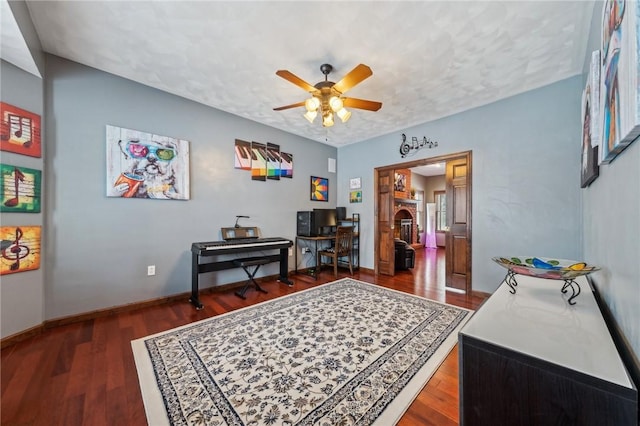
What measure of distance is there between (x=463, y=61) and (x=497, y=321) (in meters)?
2.52

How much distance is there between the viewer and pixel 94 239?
2500 millimetres

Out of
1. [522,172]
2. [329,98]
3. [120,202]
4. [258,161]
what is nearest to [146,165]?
[120,202]

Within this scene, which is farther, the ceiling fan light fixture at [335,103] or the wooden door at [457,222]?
the wooden door at [457,222]

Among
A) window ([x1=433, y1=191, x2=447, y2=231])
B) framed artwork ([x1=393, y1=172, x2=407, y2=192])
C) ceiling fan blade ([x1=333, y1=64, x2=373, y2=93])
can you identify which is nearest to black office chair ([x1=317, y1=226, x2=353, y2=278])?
ceiling fan blade ([x1=333, y1=64, x2=373, y2=93])

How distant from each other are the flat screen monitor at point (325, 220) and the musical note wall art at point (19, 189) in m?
3.39

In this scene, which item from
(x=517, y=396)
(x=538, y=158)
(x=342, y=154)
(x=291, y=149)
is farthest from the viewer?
(x=342, y=154)

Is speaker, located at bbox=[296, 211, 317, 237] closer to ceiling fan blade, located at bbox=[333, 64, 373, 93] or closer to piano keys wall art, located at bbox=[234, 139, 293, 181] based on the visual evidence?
piano keys wall art, located at bbox=[234, 139, 293, 181]

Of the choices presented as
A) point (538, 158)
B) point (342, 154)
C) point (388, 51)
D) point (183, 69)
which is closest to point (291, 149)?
point (342, 154)

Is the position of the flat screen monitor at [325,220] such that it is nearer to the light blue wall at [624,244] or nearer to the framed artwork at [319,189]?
the framed artwork at [319,189]

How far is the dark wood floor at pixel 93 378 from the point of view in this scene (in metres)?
1.30

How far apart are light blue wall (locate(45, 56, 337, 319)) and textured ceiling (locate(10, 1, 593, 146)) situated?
0.29m

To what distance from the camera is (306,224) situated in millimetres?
4309

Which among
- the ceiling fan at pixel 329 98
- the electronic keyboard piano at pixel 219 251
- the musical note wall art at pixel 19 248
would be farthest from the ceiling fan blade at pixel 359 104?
the musical note wall art at pixel 19 248

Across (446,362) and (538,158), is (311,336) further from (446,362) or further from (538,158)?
(538,158)
